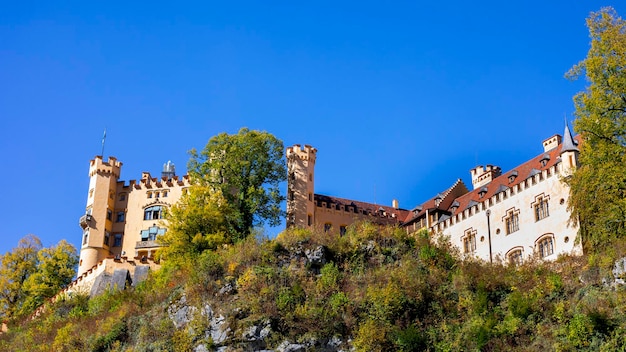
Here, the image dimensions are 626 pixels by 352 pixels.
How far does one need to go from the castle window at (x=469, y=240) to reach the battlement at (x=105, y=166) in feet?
93.2

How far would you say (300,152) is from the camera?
69.4 meters

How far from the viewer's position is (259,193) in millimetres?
61312

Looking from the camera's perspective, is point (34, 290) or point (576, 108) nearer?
point (576, 108)

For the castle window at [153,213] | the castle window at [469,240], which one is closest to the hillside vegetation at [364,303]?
the castle window at [469,240]

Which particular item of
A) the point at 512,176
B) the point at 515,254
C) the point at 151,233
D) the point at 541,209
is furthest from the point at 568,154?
the point at 151,233

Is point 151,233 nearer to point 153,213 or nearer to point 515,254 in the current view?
point 153,213

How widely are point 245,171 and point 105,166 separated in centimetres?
1388

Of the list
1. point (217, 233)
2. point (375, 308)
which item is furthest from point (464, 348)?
point (217, 233)

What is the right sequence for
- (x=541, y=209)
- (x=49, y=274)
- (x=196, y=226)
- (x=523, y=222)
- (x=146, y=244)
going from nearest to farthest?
(x=541, y=209) < (x=523, y=222) < (x=196, y=226) < (x=49, y=274) < (x=146, y=244)

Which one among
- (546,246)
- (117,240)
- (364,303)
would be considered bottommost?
(364,303)

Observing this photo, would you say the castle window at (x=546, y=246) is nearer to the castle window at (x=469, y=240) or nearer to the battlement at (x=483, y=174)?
the castle window at (x=469, y=240)

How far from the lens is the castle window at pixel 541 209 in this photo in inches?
2105

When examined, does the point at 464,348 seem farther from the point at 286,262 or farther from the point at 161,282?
the point at 161,282

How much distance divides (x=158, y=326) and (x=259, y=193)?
20.7 meters
